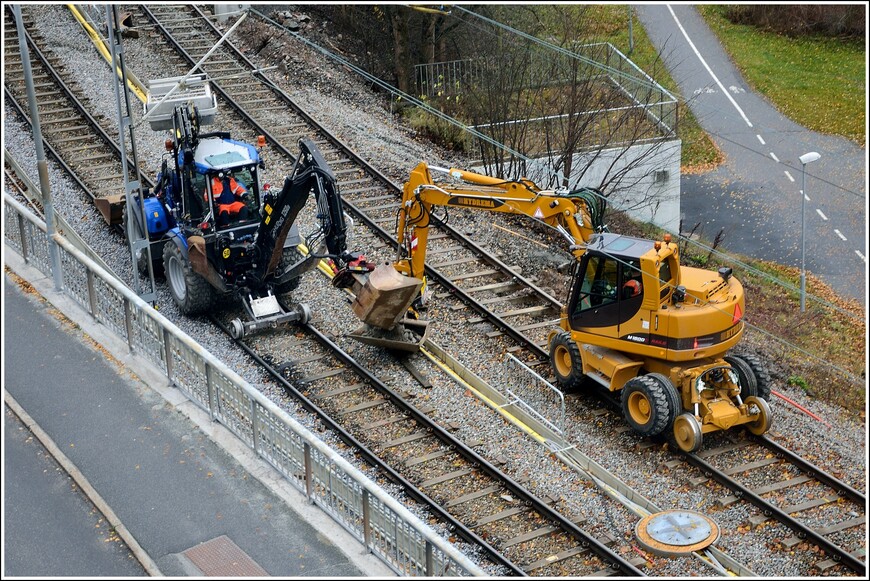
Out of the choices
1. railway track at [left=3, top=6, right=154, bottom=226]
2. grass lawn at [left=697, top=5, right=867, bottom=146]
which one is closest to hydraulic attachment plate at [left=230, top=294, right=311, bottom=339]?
railway track at [left=3, top=6, right=154, bottom=226]

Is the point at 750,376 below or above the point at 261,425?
below

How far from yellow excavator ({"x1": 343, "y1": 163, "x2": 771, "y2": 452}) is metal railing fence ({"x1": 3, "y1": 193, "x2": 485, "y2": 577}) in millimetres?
3819

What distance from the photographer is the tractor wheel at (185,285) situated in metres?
19.2

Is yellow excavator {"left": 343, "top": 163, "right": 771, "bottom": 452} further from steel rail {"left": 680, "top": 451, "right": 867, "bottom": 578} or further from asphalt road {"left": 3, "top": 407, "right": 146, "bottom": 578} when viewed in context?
asphalt road {"left": 3, "top": 407, "right": 146, "bottom": 578}

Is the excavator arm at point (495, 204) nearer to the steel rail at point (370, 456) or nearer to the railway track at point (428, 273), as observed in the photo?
the railway track at point (428, 273)

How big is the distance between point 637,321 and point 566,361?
1.89 m

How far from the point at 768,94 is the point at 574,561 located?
29180 mm

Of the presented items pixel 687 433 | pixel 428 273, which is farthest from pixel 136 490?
pixel 428 273

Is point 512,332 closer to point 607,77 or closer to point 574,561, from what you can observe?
point 574,561

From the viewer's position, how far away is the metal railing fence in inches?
460

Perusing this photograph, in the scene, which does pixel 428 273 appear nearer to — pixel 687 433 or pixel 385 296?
pixel 385 296

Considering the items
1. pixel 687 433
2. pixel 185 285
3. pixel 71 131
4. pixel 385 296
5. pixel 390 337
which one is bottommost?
pixel 687 433

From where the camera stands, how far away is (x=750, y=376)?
1711cm

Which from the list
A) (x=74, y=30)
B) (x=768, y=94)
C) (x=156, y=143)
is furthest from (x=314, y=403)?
(x=768, y=94)
